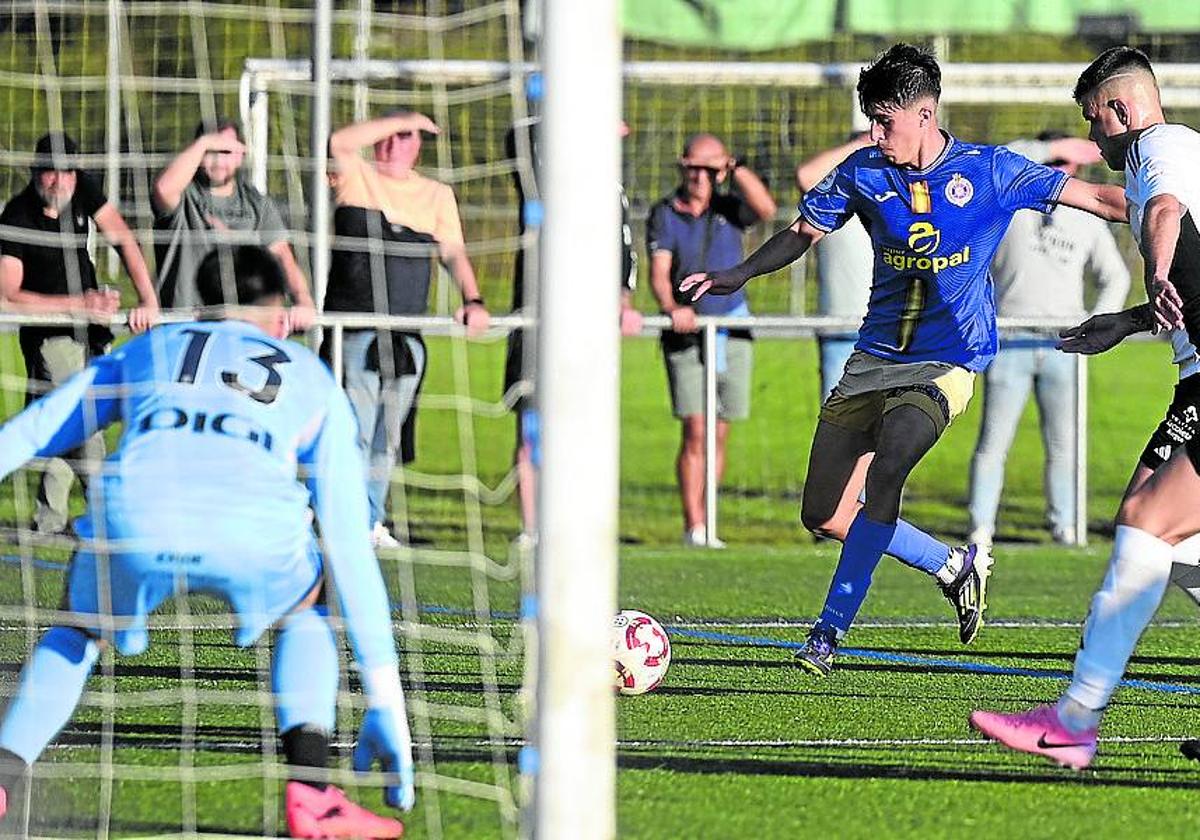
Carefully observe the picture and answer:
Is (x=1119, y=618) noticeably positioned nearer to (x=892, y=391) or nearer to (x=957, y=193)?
(x=892, y=391)

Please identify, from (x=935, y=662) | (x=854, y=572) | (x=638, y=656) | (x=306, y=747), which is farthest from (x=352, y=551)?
(x=935, y=662)

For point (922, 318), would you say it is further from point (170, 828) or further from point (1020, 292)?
point (1020, 292)

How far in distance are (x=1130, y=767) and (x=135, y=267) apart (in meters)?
5.01

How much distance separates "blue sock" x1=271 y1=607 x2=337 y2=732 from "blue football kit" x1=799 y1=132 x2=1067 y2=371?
108 inches

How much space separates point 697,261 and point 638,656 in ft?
16.7

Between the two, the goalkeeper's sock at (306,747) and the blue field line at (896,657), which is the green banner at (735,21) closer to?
the blue field line at (896,657)

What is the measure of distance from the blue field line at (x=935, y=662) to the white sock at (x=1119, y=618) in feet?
5.62

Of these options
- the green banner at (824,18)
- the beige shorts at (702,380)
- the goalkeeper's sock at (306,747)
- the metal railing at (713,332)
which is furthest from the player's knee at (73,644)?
the green banner at (824,18)

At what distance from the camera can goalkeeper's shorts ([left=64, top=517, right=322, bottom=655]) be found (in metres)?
4.93

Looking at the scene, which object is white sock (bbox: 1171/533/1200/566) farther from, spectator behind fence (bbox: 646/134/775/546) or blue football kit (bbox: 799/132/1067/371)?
spectator behind fence (bbox: 646/134/775/546)

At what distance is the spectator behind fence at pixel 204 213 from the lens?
8.79 m

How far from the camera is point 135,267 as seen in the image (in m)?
9.12

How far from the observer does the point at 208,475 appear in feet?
16.1

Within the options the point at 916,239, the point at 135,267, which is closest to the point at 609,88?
the point at 916,239
